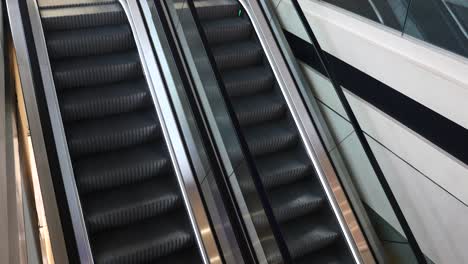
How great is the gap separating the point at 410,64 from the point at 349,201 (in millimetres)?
1364

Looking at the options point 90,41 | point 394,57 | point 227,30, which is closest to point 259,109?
point 227,30

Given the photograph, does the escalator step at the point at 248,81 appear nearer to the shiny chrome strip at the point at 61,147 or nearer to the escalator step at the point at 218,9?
the escalator step at the point at 218,9

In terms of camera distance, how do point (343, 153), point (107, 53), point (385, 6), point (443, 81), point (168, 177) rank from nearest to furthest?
point (443, 81)
point (385, 6)
point (343, 153)
point (168, 177)
point (107, 53)

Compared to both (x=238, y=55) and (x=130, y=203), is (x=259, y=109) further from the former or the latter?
(x=130, y=203)

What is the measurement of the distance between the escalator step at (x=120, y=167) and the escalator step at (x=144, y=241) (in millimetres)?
426

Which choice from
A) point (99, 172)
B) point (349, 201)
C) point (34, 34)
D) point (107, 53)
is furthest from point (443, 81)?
point (34, 34)

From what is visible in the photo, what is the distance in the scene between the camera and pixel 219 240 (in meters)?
3.47

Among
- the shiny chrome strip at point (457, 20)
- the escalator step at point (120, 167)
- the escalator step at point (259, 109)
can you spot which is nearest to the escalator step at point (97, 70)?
the escalator step at point (120, 167)

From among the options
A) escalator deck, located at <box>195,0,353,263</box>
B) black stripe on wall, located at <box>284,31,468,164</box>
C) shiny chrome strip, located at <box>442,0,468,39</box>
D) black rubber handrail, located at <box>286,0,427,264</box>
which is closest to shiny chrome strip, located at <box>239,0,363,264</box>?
escalator deck, located at <box>195,0,353,263</box>

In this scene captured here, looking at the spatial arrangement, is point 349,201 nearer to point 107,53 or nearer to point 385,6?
point 385,6

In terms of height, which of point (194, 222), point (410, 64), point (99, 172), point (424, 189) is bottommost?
point (424, 189)

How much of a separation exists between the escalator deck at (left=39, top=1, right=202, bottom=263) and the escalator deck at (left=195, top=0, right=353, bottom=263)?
2.86 feet

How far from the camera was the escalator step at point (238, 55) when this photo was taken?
459cm

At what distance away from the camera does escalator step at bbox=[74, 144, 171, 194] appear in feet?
11.8
